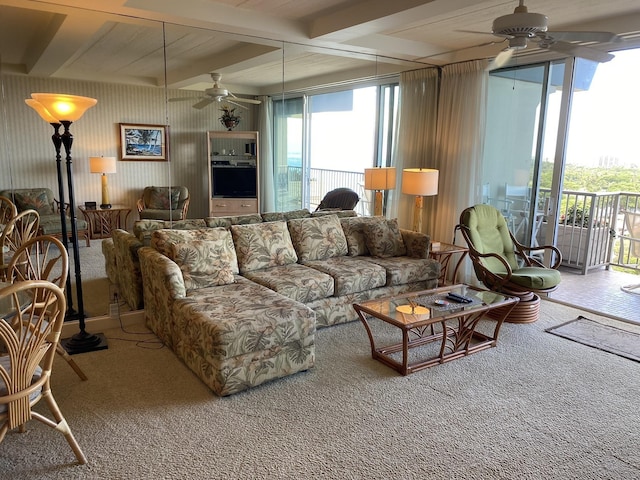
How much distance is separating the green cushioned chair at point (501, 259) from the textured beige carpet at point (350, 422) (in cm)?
75

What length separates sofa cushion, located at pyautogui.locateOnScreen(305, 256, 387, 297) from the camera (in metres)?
3.89

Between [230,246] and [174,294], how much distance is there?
0.69 meters

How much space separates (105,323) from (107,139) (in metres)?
1.45

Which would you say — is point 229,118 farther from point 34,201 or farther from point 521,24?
point 521,24

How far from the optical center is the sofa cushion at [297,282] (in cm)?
361

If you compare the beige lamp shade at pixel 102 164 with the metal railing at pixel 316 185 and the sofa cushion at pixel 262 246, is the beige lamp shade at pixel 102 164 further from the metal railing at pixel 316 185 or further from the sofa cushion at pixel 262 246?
the metal railing at pixel 316 185

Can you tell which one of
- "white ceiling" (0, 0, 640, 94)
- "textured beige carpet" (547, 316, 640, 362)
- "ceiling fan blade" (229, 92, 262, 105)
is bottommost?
"textured beige carpet" (547, 316, 640, 362)

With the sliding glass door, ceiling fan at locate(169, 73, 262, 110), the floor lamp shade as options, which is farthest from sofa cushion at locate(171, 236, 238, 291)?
the sliding glass door

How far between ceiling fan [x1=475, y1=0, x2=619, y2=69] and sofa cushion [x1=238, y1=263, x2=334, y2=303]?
2126 millimetres

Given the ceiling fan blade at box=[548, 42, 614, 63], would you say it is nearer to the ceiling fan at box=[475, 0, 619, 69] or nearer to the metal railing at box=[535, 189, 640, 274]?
the ceiling fan at box=[475, 0, 619, 69]

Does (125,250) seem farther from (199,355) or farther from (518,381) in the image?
(518,381)

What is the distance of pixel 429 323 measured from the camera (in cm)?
301

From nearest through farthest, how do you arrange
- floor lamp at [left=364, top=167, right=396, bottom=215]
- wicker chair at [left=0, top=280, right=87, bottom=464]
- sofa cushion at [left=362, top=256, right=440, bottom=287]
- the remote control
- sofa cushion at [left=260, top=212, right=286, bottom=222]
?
wicker chair at [left=0, top=280, right=87, bottom=464], the remote control, sofa cushion at [left=362, top=256, right=440, bottom=287], sofa cushion at [left=260, top=212, right=286, bottom=222], floor lamp at [left=364, top=167, right=396, bottom=215]

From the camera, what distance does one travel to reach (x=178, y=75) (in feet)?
12.4
